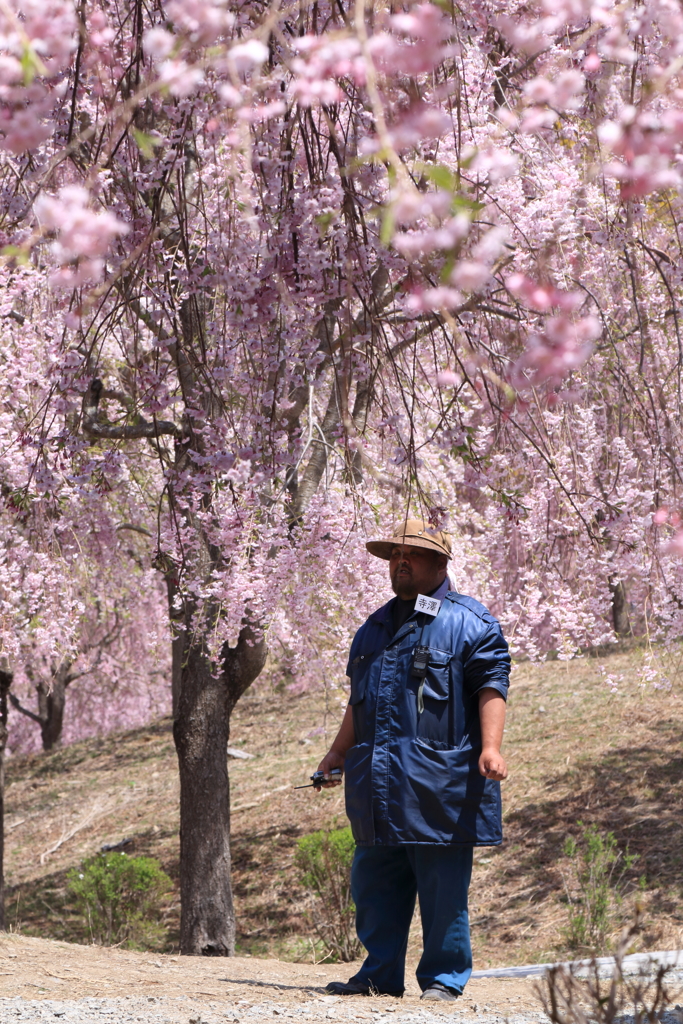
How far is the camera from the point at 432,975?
3.41 meters

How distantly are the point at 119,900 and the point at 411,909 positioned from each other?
4201 millimetres

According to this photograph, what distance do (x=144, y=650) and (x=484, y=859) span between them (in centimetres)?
785

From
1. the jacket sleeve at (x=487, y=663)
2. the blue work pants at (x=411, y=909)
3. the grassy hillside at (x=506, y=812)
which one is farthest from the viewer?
the grassy hillside at (x=506, y=812)

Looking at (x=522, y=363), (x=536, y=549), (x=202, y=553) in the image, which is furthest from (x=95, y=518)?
(x=522, y=363)

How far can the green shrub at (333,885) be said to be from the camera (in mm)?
6332

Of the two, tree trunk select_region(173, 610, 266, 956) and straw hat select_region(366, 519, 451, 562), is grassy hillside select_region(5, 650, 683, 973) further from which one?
straw hat select_region(366, 519, 451, 562)

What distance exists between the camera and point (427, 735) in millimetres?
3416

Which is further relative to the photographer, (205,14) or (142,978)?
(142,978)

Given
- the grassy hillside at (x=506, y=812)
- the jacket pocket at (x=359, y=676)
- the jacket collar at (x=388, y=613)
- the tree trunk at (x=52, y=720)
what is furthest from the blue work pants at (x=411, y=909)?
the tree trunk at (x=52, y=720)

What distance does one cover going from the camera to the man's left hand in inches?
128

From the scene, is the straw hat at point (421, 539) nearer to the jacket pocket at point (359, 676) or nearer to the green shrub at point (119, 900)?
the jacket pocket at point (359, 676)

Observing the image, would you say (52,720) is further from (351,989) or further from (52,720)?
(351,989)

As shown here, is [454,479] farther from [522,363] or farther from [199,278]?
[522,363]

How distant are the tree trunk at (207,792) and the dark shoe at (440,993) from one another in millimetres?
3103
